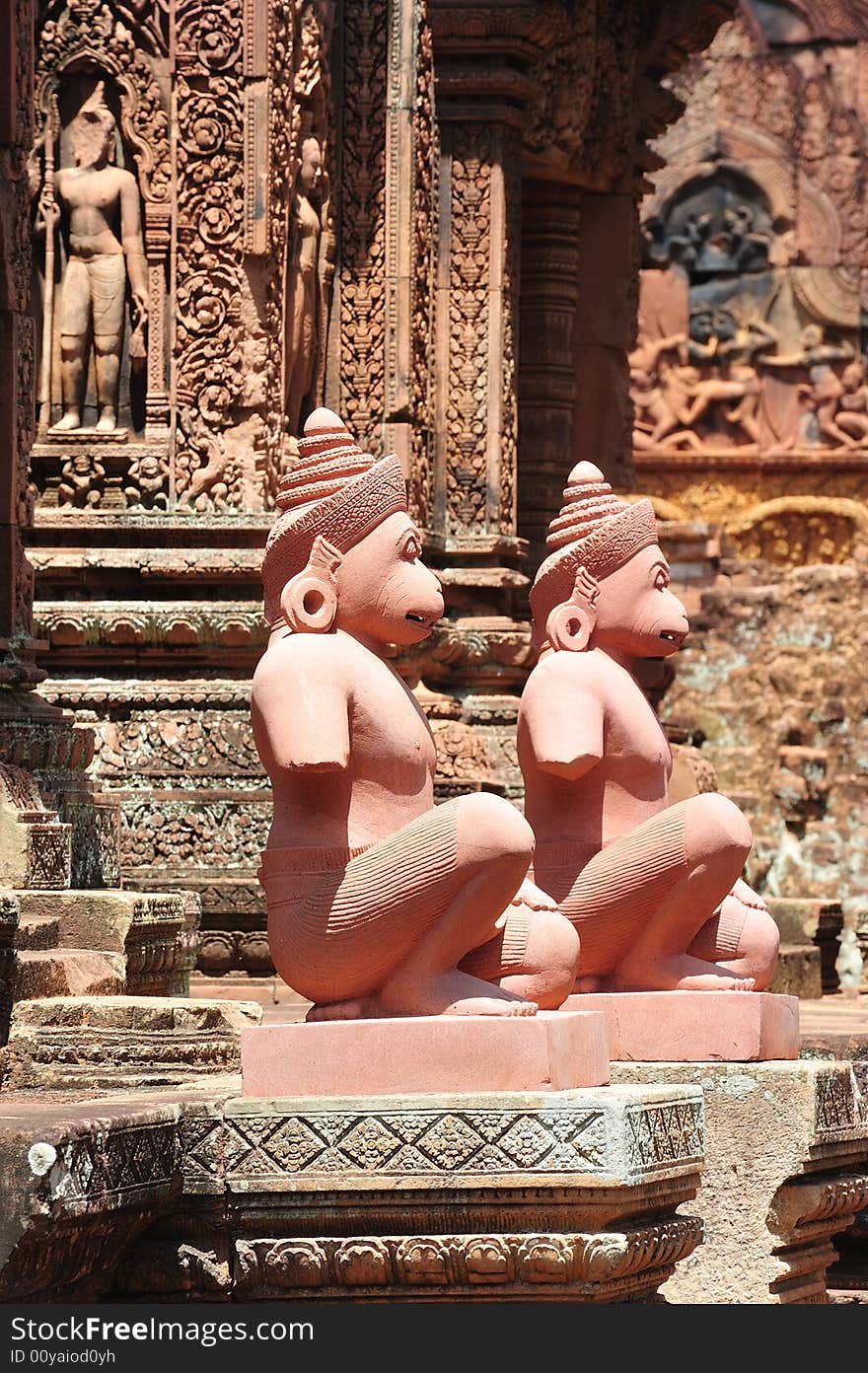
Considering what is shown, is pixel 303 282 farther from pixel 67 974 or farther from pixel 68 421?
pixel 67 974

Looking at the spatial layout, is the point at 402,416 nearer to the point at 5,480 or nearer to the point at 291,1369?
the point at 5,480

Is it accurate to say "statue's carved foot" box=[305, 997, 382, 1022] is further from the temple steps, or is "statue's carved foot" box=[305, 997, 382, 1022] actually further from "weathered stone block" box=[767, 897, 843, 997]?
"weathered stone block" box=[767, 897, 843, 997]

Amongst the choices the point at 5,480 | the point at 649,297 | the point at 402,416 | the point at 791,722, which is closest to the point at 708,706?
the point at 791,722

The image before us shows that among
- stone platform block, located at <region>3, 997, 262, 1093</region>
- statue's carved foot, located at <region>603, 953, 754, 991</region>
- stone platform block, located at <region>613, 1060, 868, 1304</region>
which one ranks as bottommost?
stone platform block, located at <region>613, 1060, 868, 1304</region>

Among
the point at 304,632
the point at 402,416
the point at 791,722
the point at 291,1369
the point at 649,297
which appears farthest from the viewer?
the point at 649,297

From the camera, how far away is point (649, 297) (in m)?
32.3

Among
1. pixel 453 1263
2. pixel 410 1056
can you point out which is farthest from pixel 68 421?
pixel 453 1263

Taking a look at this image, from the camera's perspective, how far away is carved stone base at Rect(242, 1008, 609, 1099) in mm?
6262

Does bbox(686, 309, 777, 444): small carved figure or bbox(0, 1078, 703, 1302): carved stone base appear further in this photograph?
bbox(686, 309, 777, 444): small carved figure

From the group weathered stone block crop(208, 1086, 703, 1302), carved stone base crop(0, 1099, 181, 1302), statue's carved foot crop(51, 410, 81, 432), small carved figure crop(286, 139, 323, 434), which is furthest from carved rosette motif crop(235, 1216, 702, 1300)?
small carved figure crop(286, 139, 323, 434)

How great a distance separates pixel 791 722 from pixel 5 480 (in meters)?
15.6

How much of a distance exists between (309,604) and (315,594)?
0.09 feet

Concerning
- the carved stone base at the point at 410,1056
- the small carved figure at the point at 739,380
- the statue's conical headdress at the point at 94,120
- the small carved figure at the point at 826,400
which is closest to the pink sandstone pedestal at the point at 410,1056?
the carved stone base at the point at 410,1056

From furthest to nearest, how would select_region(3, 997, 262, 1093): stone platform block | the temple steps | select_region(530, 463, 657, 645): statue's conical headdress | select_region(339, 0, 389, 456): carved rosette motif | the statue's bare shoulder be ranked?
select_region(339, 0, 389, 456): carved rosette motif → select_region(530, 463, 657, 645): statue's conical headdress → the temple steps → select_region(3, 997, 262, 1093): stone platform block → the statue's bare shoulder
